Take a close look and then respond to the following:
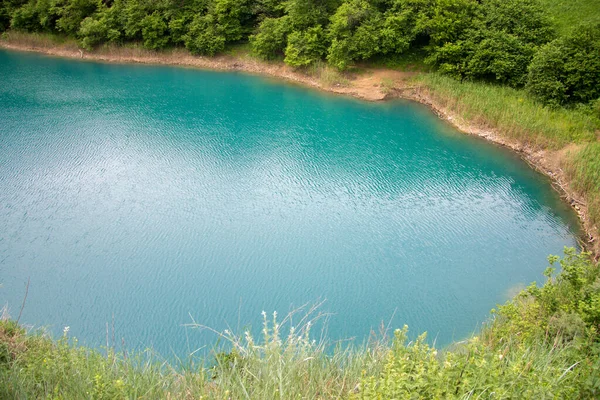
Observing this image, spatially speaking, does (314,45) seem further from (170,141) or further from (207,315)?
(207,315)

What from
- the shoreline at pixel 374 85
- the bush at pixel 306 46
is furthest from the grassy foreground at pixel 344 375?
the bush at pixel 306 46

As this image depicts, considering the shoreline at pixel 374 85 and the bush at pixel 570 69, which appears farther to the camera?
the bush at pixel 570 69

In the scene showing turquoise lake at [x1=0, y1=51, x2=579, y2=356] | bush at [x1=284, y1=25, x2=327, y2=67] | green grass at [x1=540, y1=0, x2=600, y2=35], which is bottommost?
turquoise lake at [x1=0, y1=51, x2=579, y2=356]

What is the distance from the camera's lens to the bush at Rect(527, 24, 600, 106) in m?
14.9

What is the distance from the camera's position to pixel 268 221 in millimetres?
11664

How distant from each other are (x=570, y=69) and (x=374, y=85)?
6.96m

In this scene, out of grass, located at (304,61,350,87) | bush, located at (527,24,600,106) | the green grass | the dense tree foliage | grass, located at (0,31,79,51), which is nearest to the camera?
bush, located at (527,24,600,106)

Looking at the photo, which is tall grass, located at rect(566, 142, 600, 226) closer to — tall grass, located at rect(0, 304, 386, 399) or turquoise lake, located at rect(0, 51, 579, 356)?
turquoise lake, located at rect(0, 51, 579, 356)

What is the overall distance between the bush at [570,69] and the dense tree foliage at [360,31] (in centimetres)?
3

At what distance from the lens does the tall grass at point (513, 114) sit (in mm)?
14352

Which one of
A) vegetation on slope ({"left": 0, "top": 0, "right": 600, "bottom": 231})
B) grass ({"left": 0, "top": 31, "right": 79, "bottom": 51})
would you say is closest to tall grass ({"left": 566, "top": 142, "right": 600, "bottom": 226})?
vegetation on slope ({"left": 0, "top": 0, "right": 600, "bottom": 231})

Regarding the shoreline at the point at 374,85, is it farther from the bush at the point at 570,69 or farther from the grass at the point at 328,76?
the bush at the point at 570,69

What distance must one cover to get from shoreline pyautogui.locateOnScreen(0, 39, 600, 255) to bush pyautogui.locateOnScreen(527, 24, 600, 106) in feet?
6.91

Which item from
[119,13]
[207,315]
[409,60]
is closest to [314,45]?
[409,60]
